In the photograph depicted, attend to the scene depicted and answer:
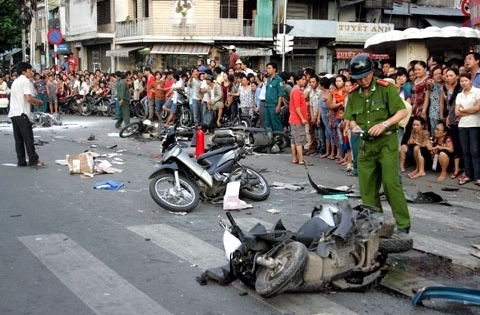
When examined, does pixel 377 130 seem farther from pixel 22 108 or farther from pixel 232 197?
pixel 22 108

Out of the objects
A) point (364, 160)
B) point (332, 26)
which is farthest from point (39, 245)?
point (332, 26)

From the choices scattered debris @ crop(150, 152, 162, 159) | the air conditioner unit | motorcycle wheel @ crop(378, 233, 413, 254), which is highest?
the air conditioner unit

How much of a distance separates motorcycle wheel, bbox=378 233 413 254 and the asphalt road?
19 centimetres

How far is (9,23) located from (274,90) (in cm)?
3660

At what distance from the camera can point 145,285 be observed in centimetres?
506

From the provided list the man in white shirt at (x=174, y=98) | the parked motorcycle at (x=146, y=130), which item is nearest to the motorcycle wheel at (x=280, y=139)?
the parked motorcycle at (x=146, y=130)

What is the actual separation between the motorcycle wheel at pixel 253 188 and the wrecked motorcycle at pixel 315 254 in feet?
10.8

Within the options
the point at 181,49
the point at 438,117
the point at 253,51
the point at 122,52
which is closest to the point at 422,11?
the point at 253,51

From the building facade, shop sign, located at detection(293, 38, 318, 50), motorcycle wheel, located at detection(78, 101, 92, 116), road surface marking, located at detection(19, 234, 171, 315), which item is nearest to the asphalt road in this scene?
road surface marking, located at detection(19, 234, 171, 315)

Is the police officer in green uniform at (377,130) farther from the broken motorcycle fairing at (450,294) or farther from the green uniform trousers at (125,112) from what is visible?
the green uniform trousers at (125,112)

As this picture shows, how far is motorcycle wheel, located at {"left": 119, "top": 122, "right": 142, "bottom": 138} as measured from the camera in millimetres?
16891

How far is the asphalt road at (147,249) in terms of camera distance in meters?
4.63

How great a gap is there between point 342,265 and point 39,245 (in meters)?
3.28

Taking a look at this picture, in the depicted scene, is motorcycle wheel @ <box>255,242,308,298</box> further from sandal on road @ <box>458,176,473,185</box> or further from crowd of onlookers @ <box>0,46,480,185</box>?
sandal on road @ <box>458,176,473,185</box>
